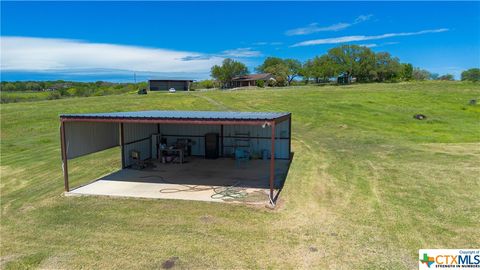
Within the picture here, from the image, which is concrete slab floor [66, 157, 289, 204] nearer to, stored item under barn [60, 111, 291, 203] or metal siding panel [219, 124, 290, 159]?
stored item under barn [60, 111, 291, 203]

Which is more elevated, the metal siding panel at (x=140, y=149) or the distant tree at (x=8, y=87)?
the distant tree at (x=8, y=87)

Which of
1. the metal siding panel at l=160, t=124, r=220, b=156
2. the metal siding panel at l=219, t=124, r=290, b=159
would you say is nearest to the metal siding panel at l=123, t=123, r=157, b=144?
the metal siding panel at l=160, t=124, r=220, b=156

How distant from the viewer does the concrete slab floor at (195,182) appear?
465 inches

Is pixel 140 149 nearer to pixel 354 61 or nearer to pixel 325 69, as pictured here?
pixel 325 69

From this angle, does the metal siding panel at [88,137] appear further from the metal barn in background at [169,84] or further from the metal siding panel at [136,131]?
the metal barn in background at [169,84]

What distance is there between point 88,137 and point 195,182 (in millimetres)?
4702

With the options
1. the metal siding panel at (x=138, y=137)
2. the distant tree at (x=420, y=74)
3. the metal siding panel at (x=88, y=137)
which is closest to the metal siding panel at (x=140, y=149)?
the metal siding panel at (x=138, y=137)

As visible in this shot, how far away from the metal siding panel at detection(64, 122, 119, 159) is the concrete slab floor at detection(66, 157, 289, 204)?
1.31 meters

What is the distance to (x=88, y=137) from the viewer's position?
13977 millimetres

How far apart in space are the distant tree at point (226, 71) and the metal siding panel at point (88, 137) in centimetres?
7340

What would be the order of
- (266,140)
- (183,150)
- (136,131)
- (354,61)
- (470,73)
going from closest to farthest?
(136,131) < (183,150) < (266,140) < (354,61) < (470,73)

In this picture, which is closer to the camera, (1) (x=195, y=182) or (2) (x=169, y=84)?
(1) (x=195, y=182)

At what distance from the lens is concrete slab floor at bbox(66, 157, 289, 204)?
38.8 ft

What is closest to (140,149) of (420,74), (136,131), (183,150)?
(136,131)
